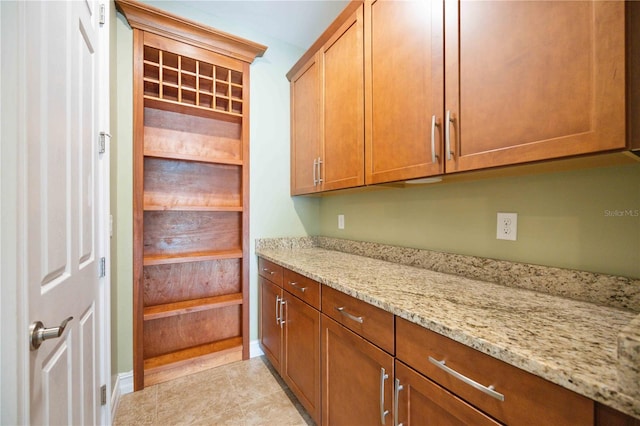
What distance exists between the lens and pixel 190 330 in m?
2.10

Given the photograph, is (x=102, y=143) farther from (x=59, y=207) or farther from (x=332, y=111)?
(x=332, y=111)

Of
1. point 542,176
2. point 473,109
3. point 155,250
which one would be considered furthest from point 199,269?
point 542,176

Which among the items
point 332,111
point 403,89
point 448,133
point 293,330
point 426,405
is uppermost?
point 332,111

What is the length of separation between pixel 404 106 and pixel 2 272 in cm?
144

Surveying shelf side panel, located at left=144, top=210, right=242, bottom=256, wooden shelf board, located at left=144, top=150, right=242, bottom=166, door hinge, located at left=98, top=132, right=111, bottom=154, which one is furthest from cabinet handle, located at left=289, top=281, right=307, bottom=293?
door hinge, located at left=98, top=132, right=111, bottom=154

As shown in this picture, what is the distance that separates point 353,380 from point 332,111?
→ 1.55 meters

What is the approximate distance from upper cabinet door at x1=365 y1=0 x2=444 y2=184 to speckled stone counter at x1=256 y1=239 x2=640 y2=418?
0.51 metres

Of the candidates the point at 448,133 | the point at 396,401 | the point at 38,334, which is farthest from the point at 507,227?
the point at 38,334

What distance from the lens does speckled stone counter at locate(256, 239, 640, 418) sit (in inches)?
18.1

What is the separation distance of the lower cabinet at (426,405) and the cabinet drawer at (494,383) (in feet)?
0.07

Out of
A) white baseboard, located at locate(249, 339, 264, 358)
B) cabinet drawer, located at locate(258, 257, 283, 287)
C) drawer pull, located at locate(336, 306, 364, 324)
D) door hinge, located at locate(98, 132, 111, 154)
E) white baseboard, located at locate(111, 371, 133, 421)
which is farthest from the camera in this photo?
white baseboard, located at locate(249, 339, 264, 358)

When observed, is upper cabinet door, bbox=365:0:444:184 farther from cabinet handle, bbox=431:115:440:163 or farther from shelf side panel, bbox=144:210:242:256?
shelf side panel, bbox=144:210:242:256

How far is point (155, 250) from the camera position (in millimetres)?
1974

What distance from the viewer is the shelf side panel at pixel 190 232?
1.97 m
